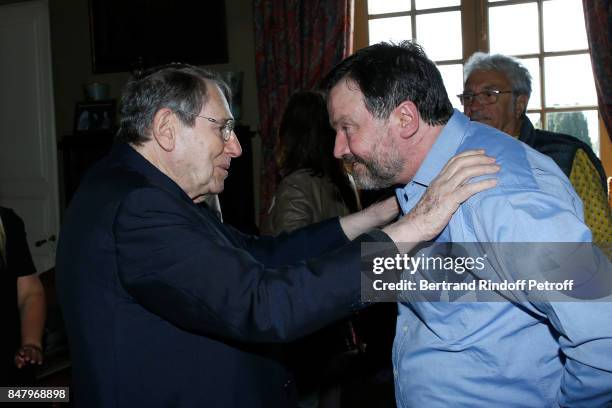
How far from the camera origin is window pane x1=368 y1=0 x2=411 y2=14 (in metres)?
5.19

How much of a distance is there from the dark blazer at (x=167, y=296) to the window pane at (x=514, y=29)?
3.87m

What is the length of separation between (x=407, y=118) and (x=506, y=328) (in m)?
0.49

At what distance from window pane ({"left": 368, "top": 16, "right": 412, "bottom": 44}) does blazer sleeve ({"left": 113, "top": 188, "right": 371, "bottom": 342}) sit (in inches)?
159

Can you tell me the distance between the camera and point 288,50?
17.1 feet

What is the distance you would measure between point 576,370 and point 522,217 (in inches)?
12.0

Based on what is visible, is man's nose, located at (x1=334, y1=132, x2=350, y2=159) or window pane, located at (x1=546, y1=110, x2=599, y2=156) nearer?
man's nose, located at (x1=334, y1=132, x2=350, y2=159)

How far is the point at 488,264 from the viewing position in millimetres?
1325

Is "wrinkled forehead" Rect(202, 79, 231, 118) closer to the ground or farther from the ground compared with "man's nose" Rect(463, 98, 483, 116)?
closer to the ground

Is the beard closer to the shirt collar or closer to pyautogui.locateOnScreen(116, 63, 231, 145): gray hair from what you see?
the shirt collar

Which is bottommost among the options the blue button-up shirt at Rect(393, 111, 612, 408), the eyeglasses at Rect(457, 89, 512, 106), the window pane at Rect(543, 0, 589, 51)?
the blue button-up shirt at Rect(393, 111, 612, 408)

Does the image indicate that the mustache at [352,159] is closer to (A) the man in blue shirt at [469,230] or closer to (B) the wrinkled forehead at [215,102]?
(A) the man in blue shirt at [469,230]

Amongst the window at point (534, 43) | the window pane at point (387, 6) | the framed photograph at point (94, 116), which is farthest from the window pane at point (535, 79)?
the framed photograph at point (94, 116)

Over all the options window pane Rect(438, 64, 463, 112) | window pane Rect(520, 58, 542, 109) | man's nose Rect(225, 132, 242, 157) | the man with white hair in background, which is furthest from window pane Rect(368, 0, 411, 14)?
man's nose Rect(225, 132, 242, 157)

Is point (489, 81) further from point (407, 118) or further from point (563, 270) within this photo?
point (563, 270)
